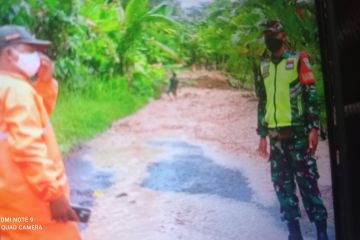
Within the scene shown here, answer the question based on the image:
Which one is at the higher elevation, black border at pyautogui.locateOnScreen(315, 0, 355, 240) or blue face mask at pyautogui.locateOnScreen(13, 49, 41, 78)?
blue face mask at pyautogui.locateOnScreen(13, 49, 41, 78)

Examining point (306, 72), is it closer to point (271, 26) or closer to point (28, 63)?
point (271, 26)

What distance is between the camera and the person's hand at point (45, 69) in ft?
5.47

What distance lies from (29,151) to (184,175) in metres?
0.56

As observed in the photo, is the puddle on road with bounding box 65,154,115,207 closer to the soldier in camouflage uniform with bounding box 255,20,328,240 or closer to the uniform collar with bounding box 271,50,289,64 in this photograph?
the soldier in camouflage uniform with bounding box 255,20,328,240

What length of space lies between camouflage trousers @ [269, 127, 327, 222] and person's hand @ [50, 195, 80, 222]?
756mm

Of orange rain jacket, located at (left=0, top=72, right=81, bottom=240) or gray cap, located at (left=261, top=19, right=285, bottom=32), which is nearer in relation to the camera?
orange rain jacket, located at (left=0, top=72, right=81, bottom=240)

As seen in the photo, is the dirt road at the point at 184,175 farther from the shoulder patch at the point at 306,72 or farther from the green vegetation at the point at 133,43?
the shoulder patch at the point at 306,72

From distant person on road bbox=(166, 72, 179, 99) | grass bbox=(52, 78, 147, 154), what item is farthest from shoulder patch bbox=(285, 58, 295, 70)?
grass bbox=(52, 78, 147, 154)

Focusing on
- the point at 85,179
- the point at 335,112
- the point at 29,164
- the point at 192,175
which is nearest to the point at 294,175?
the point at 335,112

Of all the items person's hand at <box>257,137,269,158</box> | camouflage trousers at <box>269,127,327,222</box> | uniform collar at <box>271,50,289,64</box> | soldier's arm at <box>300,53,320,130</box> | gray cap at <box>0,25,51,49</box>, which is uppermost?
gray cap at <box>0,25,51,49</box>

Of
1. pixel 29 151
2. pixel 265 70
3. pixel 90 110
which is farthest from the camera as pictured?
pixel 265 70

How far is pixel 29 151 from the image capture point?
160 centimetres

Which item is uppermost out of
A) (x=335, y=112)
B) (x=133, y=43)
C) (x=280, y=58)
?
(x=133, y=43)

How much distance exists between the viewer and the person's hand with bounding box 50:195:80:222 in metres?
1.64
